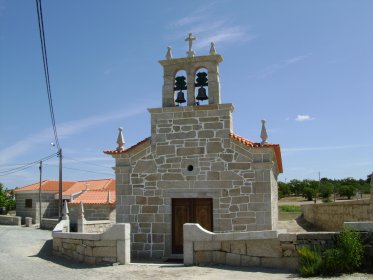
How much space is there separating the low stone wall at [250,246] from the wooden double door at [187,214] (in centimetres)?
317

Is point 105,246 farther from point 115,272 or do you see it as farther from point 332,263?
point 332,263

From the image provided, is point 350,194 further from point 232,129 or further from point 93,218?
point 232,129

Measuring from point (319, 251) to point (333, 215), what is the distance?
→ 13.4m

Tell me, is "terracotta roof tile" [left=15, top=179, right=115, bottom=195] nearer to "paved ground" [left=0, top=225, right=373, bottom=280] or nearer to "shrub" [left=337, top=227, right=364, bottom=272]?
"paved ground" [left=0, top=225, right=373, bottom=280]

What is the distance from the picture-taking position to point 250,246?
8711mm

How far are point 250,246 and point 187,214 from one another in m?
4.13

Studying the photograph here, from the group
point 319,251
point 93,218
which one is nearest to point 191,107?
point 319,251

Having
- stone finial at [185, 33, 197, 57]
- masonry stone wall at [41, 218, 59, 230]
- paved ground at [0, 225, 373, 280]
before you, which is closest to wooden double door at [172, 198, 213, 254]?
paved ground at [0, 225, 373, 280]

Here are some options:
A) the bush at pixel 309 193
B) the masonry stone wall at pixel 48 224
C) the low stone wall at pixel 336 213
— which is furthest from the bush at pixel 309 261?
the bush at pixel 309 193

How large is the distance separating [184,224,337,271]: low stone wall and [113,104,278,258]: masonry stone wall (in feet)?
9.88

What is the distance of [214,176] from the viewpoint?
12.5 m

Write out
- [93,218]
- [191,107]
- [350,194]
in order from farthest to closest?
[350,194]
[93,218]
[191,107]

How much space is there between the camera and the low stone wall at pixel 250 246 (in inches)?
322

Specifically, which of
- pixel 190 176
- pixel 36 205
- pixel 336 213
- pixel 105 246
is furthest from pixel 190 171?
pixel 36 205
